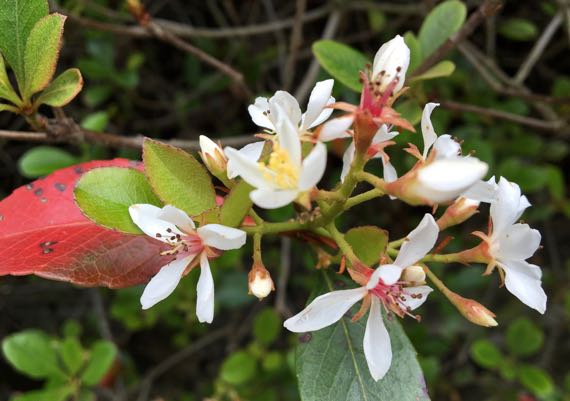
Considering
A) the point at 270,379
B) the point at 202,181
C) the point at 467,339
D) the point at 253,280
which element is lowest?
the point at 467,339

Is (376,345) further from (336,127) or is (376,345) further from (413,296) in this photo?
(336,127)

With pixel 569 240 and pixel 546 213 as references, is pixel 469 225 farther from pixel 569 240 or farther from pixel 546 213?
pixel 569 240

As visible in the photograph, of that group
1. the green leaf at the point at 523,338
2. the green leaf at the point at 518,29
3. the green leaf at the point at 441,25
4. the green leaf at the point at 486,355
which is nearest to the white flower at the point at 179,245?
the green leaf at the point at 441,25

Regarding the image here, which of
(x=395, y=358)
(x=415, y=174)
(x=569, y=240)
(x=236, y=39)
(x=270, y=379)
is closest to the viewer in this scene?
(x=415, y=174)

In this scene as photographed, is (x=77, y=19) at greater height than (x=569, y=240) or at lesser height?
greater

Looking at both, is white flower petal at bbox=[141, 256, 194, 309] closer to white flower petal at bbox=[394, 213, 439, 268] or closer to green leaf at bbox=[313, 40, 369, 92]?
white flower petal at bbox=[394, 213, 439, 268]

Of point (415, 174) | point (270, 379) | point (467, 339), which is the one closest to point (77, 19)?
point (415, 174)

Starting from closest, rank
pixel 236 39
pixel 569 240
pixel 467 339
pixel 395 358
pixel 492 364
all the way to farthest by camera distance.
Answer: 1. pixel 395 358
2. pixel 492 364
3. pixel 236 39
4. pixel 467 339
5. pixel 569 240
